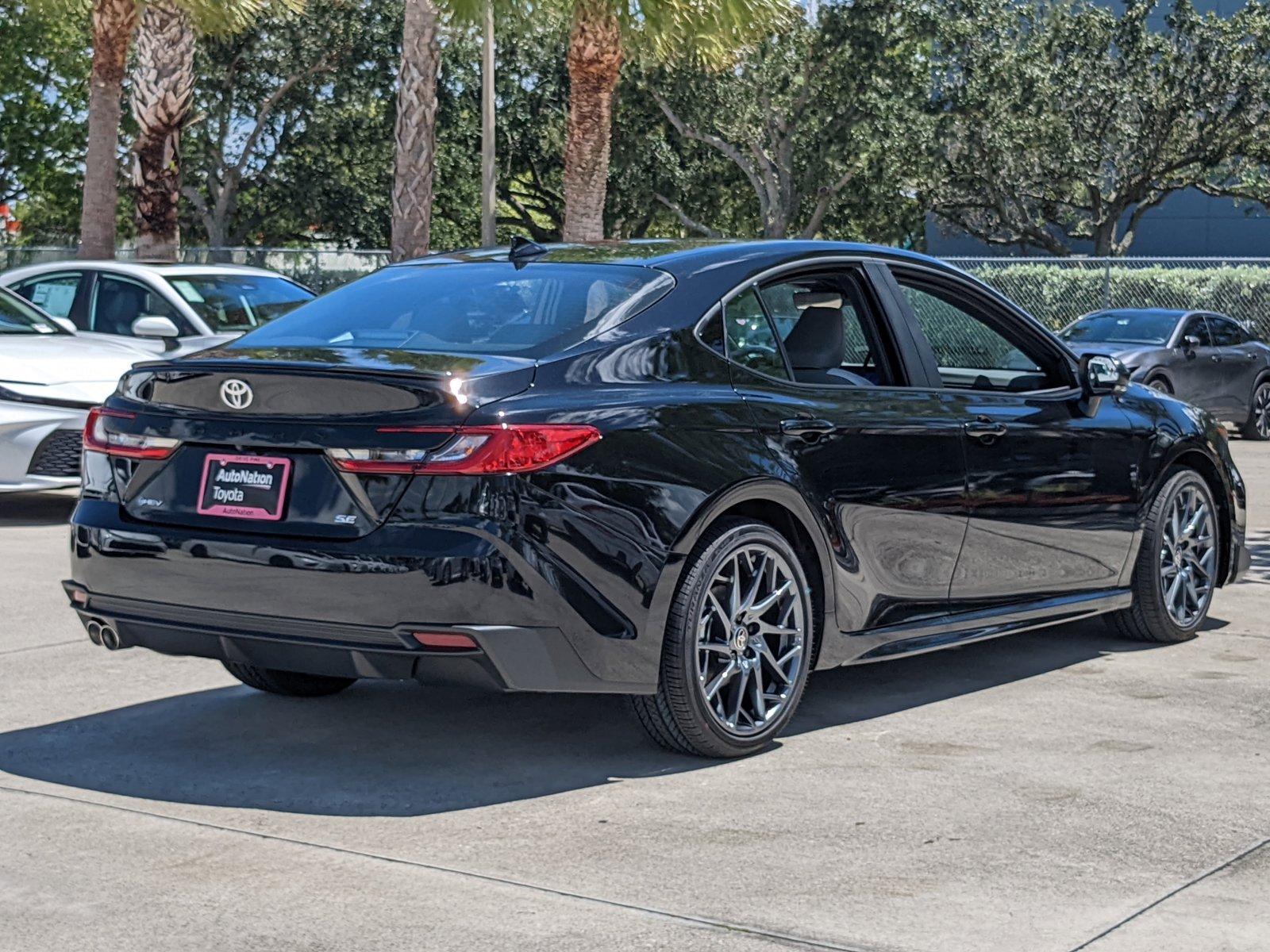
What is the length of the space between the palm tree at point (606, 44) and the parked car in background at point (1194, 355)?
530cm

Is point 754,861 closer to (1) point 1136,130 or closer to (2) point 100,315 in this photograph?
A: (2) point 100,315

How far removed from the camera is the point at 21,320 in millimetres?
12898

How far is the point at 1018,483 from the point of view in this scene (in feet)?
22.6

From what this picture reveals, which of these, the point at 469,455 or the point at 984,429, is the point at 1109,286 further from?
the point at 469,455

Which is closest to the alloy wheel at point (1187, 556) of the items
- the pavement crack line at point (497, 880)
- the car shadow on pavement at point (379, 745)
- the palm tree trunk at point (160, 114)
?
the car shadow on pavement at point (379, 745)

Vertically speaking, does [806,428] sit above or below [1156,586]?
above

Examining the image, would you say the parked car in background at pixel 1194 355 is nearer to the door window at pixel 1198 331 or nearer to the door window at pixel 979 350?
the door window at pixel 1198 331

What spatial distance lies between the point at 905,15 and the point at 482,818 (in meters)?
42.1

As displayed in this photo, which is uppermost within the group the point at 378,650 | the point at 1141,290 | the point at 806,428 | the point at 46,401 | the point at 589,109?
the point at 589,109

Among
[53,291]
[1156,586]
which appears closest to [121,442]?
[1156,586]

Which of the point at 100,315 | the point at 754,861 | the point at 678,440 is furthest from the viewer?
the point at 100,315

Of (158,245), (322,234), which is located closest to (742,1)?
(158,245)

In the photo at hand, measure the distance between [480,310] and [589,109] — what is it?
16951 millimetres

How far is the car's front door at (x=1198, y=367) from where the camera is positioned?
21672 millimetres
